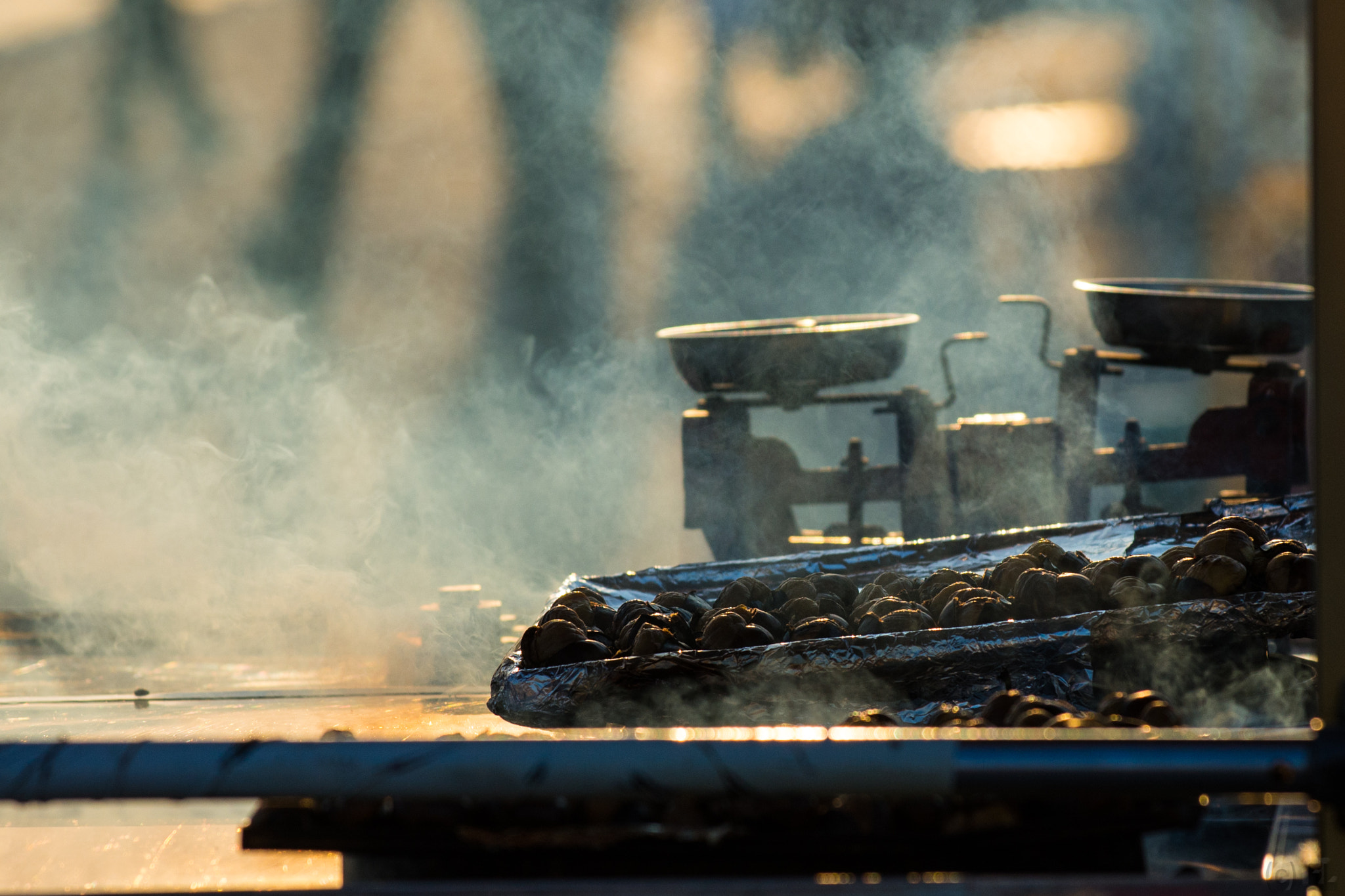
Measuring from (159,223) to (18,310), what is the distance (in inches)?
28.6

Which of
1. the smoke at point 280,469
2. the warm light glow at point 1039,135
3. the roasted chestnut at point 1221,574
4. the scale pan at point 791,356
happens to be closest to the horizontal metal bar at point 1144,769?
the roasted chestnut at point 1221,574

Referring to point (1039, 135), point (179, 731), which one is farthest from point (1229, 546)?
point (1039, 135)

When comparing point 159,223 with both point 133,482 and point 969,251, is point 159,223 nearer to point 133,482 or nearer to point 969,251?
point 133,482

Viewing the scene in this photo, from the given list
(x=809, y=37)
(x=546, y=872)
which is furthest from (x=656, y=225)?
(x=546, y=872)

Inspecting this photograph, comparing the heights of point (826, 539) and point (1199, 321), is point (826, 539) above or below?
below

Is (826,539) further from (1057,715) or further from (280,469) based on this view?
(280,469)

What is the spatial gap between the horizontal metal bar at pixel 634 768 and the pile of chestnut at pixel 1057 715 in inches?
4.5

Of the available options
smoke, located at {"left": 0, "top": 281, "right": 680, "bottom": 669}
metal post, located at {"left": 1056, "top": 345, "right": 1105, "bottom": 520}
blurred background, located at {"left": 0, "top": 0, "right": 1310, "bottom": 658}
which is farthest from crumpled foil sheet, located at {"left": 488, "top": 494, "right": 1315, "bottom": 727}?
blurred background, located at {"left": 0, "top": 0, "right": 1310, "bottom": 658}

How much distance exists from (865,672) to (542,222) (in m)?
4.39

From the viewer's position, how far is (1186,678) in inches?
37.2

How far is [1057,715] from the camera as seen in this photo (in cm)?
56

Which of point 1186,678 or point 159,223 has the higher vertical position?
point 159,223

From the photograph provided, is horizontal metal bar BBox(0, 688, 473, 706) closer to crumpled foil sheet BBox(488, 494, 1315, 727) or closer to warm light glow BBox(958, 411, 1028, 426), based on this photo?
crumpled foil sheet BBox(488, 494, 1315, 727)

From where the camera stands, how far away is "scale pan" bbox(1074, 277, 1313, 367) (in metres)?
2.29
